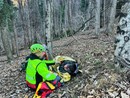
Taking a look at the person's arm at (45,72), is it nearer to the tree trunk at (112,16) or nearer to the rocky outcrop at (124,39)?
the rocky outcrop at (124,39)

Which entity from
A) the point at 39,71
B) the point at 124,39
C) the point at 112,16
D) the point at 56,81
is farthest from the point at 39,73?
the point at 112,16

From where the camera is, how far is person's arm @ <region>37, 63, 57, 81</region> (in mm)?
6082

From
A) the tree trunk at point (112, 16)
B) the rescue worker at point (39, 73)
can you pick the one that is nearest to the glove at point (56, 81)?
the rescue worker at point (39, 73)

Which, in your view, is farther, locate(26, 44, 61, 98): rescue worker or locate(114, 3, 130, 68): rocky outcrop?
locate(26, 44, 61, 98): rescue worker

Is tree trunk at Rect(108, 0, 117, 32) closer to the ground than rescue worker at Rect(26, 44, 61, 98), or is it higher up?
higher up

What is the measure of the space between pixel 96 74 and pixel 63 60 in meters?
1.39

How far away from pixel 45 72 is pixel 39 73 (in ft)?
0.56

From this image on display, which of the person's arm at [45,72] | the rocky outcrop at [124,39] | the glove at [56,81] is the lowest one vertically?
the glove at [56,81]

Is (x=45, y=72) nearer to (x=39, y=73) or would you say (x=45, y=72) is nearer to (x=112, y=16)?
(x=39, y=73)

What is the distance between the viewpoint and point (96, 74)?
613 centimetres

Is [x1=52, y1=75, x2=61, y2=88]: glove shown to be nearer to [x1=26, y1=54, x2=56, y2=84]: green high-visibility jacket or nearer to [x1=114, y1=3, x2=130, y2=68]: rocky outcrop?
[x1=26, y1=54, x2=56, y2=84]: green high-visibility jacket

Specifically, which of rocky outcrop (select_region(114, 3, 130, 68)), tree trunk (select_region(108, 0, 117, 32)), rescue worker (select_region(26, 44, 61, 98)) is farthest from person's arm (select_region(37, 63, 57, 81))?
tree trunk (select_region(108, 0, 117, 32))

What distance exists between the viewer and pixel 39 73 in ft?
20.3

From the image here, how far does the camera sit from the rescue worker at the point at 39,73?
6086mm
